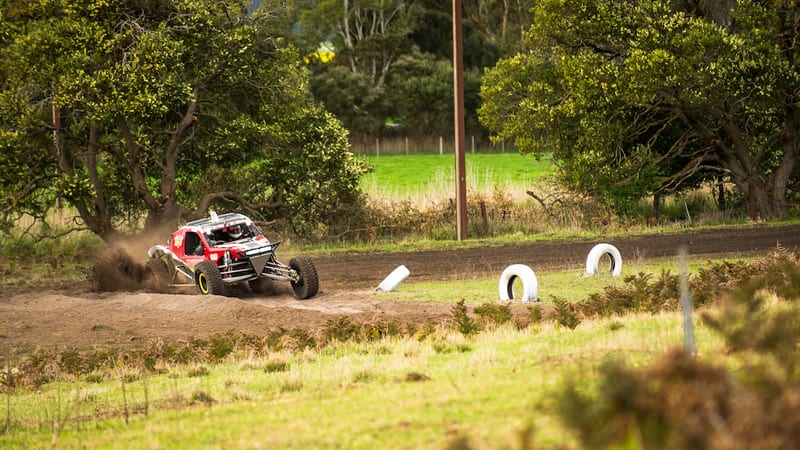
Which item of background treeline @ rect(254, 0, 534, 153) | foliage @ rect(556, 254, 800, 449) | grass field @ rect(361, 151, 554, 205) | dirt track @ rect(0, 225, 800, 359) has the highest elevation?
background treeline @ rect(254, 0, 534, 153)

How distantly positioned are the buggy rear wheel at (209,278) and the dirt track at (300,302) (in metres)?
0.48

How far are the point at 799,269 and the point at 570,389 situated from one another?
10198mm

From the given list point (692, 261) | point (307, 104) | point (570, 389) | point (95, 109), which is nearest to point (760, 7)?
point (692, 261)

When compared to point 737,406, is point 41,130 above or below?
above

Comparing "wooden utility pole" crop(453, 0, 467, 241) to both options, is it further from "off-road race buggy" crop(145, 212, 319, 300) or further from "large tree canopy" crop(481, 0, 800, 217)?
"off-road race buggy" crop(145, 212, 319, 300)

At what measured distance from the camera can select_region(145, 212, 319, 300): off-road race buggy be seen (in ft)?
74.1

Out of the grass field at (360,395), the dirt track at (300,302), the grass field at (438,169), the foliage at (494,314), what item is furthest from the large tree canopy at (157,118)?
the grass field at (360,395)

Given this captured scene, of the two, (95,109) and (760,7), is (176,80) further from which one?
(760,7)

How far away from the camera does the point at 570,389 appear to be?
5.68 metres

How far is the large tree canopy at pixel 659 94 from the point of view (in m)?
31.2

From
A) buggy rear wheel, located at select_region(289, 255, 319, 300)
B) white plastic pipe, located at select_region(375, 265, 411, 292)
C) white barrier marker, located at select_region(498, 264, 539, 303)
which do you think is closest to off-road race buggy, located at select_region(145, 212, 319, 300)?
buggy rear wheel, located at select_region(289, 255, 319, 300)

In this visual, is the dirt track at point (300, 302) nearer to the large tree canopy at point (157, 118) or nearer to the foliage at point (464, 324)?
the foliage at point (464, 324)

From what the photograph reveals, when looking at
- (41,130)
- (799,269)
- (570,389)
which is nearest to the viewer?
(570,389)

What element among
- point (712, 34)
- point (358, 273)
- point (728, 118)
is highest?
point (712, 34)
